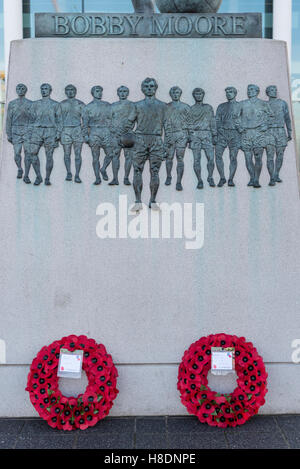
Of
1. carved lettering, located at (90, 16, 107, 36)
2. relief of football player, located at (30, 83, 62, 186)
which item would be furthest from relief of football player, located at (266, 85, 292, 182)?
relief of football player, located at (30, 83, 62, 186)

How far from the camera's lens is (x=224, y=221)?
4.00 m

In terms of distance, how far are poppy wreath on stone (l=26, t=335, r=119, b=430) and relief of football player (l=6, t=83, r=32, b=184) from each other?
159 centimetres

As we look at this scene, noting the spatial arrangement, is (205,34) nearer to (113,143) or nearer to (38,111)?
(113,143)

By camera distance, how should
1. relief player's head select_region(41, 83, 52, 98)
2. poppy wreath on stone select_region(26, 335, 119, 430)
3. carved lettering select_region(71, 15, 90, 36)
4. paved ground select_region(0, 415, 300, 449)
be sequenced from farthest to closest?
carved lettering select_region(71, 15, 90, 36) → relief player's head select_region(41, 83, 52, 98) → poppy wreath on stone select_region(26, 335, 119, 430) → paved ground select_region(0, 415, 300, 449)

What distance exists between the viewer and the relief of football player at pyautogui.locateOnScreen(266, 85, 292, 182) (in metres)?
3.91

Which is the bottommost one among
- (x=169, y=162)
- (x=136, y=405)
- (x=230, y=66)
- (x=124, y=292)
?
(x=136, y=405)

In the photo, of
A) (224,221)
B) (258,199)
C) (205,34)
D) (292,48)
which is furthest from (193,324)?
(292,48)

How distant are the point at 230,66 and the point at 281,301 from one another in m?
1.97

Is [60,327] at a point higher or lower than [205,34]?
lower

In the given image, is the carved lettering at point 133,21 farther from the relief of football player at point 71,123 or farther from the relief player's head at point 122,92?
the relief of football player at point 71,123

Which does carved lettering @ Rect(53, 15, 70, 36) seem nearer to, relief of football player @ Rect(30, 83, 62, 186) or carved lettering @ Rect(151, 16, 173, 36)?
relief of football player @ Rect(30, 83, 62, 186)

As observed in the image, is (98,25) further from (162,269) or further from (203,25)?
(162,269)

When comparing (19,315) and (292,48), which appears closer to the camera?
(19,315)

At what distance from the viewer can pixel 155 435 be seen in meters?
3.60
